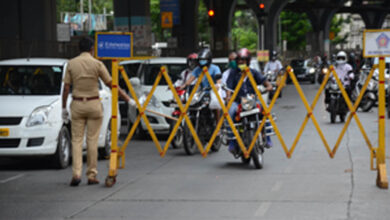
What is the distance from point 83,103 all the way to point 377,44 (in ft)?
12.7

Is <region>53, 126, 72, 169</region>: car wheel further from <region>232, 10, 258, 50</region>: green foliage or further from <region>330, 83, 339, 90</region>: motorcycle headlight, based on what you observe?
<region>232, 10, 258, 50</region>: green foliage

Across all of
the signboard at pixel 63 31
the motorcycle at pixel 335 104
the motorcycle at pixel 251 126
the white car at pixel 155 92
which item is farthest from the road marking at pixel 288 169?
the signboard at pixel 63 31

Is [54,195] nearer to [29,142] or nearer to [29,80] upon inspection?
[29,142]

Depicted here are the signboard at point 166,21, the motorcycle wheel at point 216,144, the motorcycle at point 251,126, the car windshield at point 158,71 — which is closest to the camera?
the motorcycle at point 251,126

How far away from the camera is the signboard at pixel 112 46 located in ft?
37.0

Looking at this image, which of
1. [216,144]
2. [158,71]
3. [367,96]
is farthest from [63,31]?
[216,144]

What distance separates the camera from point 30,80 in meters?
13.5

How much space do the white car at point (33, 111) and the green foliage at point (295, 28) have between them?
3802 inches

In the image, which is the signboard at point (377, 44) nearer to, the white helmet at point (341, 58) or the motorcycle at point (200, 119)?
the motorcycle at point (200, 119)

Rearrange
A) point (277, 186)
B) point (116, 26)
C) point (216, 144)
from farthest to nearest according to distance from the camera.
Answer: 1. point (116, 26)
2. point (216, 144)
3. point (277, 186)

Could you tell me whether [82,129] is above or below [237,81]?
below

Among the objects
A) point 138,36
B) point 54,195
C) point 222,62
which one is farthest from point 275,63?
point 54,195

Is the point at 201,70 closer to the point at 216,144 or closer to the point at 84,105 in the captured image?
the point at 216,144

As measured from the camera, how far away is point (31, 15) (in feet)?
99.0
